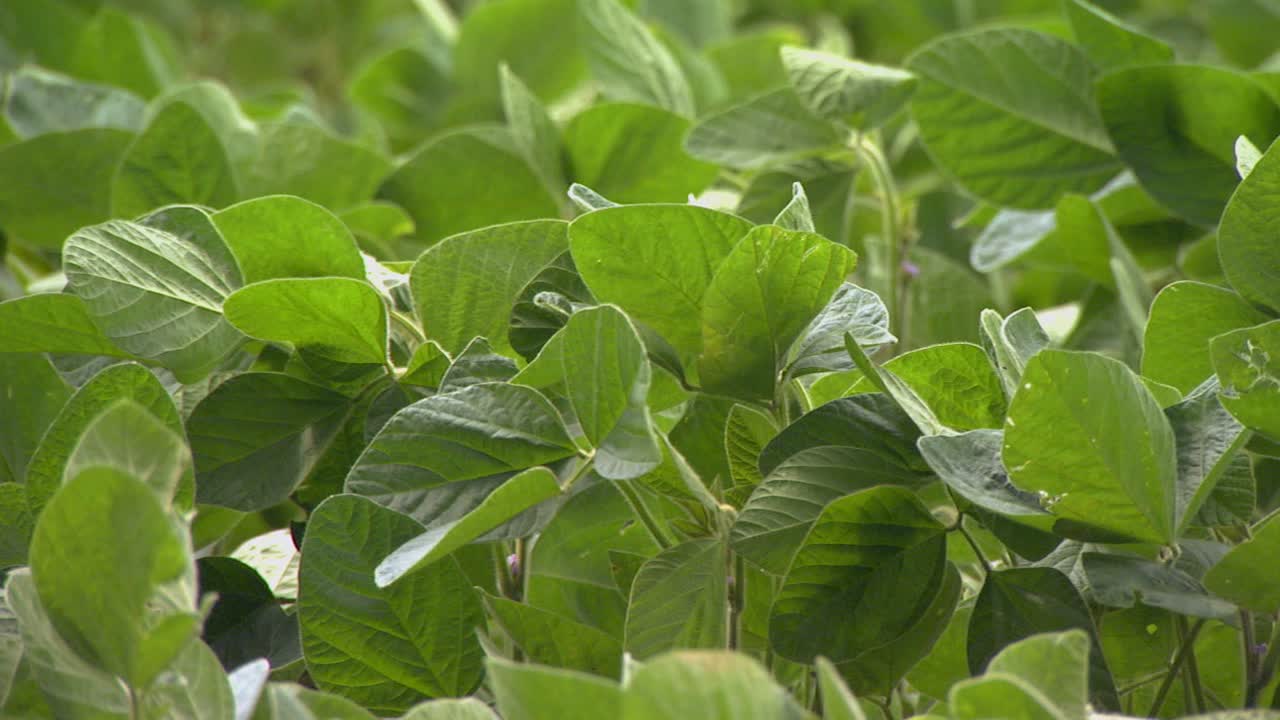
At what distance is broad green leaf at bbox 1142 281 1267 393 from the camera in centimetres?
44

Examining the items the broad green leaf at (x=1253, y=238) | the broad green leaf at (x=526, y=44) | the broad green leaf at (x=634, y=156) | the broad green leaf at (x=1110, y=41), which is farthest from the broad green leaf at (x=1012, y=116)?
the broad green leaf at (x=526, y=44)

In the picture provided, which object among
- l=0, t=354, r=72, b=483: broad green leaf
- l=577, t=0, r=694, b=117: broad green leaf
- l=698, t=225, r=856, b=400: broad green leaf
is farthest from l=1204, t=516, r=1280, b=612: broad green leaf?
l=577, t=0, r=694, b=117: broad green leaf

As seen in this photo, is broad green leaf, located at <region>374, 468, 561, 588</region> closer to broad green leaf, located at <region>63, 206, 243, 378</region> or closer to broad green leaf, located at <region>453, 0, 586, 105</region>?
broad green leaf, located at <region>63, 206, 243, 378</region>

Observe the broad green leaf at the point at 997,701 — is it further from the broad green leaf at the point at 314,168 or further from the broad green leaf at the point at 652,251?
the broad green leaf at the point at 314,168

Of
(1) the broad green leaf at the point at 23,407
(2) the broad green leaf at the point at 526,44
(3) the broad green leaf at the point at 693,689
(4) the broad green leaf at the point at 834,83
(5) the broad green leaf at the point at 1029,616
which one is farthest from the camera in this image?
(2) the broad green leaf at the point at 526,44

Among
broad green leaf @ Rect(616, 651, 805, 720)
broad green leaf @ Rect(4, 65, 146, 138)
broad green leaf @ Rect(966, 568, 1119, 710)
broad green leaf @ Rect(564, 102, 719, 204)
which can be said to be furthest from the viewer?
broad green leaf @ Rect(4, 65, 146, 138)

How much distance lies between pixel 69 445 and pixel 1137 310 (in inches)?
15.8

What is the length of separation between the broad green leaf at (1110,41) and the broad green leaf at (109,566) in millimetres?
490

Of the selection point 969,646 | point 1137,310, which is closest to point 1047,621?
point 969,646

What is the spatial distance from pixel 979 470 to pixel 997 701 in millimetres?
87

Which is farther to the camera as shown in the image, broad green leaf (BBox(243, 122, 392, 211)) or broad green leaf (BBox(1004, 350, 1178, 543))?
broad green leaf (BBox(243, 122, 392, 211))

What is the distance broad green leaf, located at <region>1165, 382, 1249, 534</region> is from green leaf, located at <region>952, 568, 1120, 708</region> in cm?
4

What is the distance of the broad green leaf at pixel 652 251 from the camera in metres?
0.40

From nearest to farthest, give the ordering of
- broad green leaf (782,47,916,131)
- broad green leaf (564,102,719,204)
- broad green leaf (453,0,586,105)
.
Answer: broad green leaf (782,47,916,131)
broad green leaf (564,102,719,204)
broad green leaf (453,0,586,105)
